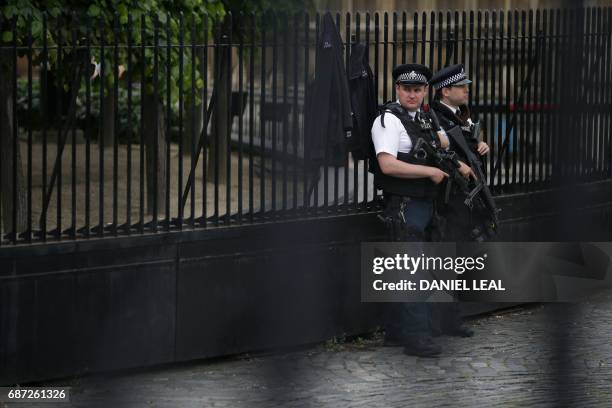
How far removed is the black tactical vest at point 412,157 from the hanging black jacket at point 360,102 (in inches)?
6.7

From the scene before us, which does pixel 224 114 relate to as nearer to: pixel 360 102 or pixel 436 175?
pixel 360 102

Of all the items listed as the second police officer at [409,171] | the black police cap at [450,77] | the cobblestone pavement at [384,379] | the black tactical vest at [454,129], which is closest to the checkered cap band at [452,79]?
the black police cap at [450,77]

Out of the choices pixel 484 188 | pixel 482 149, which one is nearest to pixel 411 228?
pixel 484 188

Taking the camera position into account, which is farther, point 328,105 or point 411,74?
point 411,74

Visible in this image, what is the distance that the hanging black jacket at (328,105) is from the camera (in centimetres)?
727

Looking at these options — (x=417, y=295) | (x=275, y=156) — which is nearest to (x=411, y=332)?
(x=417, y=295)

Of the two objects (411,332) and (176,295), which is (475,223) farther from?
(176,295)

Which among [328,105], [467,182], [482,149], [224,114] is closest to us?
[328,105]

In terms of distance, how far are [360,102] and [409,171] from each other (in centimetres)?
54

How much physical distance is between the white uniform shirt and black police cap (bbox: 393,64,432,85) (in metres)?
0.20

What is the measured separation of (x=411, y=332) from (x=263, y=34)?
186 cm

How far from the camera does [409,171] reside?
7.30 metres

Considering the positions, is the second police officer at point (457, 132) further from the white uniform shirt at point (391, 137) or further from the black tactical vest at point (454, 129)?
the white uniform shirt at point (391, 137)

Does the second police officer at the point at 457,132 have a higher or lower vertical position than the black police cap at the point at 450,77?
lower
